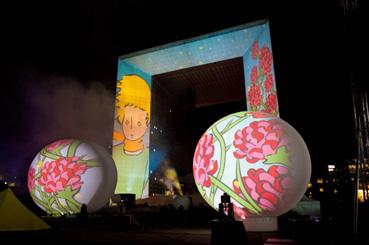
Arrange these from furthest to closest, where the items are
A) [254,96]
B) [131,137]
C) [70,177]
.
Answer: [131,137] < [254,96] < [70,177]

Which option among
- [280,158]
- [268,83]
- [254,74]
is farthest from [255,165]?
[254,74]

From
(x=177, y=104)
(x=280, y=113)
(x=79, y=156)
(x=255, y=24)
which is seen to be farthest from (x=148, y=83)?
(x=79, y=156)

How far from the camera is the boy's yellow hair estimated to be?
20.2 meters

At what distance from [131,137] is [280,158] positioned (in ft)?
52.4

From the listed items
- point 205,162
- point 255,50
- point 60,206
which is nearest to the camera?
point 205,162

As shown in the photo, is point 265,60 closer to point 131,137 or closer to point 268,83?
point 268,83

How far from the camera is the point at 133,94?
21172 mm

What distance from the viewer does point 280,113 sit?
15.0m

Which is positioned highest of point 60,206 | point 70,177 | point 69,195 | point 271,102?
point 271,102

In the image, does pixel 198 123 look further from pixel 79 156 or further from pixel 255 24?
pixel 79 156

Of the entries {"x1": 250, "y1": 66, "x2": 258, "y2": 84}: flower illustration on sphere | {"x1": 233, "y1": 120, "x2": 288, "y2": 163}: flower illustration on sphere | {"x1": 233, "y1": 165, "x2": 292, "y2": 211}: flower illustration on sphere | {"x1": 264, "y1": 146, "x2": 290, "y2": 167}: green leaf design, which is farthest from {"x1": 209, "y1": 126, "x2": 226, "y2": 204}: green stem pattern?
{"x1": 250, "y1": 66, "x2": 258, "y2": 84}: flower illustration on sphere

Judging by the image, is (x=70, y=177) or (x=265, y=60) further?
(x=265, y=60)

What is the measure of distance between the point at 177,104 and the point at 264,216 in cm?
2458

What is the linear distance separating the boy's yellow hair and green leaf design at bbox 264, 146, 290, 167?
1578 cm
